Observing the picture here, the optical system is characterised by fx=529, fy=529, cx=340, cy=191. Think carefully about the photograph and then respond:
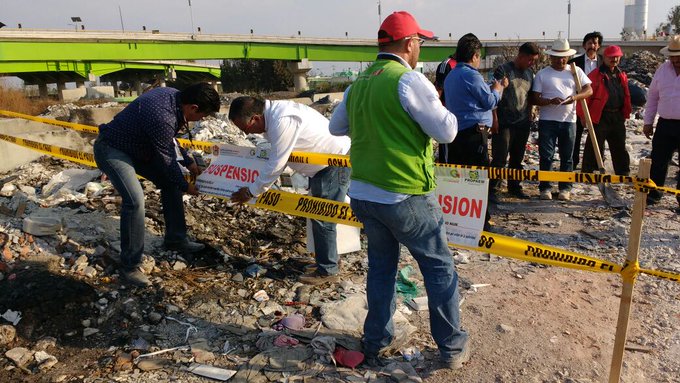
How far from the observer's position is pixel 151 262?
15.7 ft

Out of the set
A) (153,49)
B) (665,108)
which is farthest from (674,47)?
(153,49)

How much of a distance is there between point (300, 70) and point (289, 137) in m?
41.1

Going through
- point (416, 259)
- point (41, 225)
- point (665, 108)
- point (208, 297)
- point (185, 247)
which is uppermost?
point (665, 108)

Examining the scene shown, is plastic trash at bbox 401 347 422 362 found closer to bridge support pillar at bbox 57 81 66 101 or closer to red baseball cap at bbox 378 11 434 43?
red baseball cap at bbox 378 11 434 43

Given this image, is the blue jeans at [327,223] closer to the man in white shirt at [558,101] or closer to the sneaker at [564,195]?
the man in white shirt at [558,101]

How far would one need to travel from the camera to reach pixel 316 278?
4637mm

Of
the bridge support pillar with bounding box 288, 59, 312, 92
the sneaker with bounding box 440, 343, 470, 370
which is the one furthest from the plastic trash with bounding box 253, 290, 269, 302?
the bridge support pillar with bounding box 288, 59, 312, 92

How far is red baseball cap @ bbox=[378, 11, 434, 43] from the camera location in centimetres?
289

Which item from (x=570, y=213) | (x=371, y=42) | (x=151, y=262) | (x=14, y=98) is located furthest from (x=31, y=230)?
(x=371, y=42)

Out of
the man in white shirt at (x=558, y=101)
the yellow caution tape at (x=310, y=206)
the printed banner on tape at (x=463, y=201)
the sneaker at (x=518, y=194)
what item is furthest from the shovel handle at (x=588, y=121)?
the yellow caution tape at (x=310, y=206)

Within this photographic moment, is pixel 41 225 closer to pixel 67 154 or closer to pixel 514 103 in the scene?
pixel 67 154

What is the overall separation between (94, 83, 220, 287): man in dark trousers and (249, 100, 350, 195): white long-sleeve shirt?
60cm

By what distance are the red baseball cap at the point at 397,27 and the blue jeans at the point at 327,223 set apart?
168cm

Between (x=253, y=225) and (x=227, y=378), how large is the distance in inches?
111
